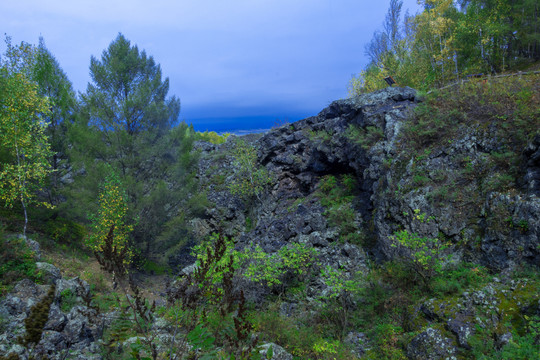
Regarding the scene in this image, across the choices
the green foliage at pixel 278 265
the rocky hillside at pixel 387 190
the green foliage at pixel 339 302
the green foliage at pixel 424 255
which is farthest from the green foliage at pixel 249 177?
the green foliage at pixel 424 255

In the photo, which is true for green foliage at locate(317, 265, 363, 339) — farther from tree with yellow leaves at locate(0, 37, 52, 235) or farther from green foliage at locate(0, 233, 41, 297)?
tree with yellow leaves at locate(0, 37, 52, 235)

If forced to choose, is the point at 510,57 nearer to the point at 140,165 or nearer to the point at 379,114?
the point at 379,114

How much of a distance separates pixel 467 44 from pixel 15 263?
29.3 meters

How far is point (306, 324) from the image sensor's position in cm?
873

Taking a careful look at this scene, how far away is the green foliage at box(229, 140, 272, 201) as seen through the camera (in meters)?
19.3

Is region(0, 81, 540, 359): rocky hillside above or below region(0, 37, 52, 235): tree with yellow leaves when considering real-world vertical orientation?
below

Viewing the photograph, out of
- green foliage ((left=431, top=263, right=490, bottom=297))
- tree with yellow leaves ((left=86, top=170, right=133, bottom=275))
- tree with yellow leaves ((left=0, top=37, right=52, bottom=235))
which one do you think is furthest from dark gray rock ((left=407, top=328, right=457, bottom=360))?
tree with yellow leaves ((left=0, top=37, right=52, bottom=235))

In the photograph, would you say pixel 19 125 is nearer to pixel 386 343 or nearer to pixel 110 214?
pixel 110 214

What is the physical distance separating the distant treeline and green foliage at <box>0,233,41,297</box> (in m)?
20.9

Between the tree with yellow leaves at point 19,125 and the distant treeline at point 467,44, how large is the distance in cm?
2108

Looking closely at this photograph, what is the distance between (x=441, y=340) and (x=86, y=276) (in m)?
14.2

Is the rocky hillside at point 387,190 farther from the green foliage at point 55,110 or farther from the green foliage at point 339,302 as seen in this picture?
the green foliage at point 55,110

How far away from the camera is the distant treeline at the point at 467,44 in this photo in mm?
18547

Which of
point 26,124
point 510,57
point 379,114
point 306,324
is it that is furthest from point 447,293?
point 510,57
